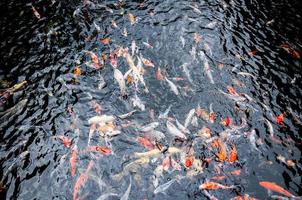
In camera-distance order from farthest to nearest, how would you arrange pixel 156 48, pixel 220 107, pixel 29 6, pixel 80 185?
pixel 29 6 → pixel 156 48 → pixel 220 107 → pixel 80 185

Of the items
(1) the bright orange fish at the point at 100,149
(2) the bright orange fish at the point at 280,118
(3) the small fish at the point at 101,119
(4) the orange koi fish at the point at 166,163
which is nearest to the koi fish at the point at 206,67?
(2) the bright orange fish at the point at 280,118

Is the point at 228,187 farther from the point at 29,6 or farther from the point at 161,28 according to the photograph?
the point at 29,6

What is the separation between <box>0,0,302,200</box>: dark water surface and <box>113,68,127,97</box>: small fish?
97mm

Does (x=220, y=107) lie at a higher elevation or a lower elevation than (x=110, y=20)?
lower

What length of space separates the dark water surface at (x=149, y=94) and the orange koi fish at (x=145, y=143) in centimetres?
9

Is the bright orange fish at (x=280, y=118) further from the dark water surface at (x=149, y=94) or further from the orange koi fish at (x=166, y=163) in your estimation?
the orange koi fish at (x=166, y=163)

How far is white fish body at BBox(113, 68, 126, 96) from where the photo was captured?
7.45 metres

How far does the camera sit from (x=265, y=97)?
7465 mm

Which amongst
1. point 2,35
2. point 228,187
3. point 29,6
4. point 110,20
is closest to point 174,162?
point 228,187

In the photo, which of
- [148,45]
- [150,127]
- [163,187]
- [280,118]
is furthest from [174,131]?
[148,45]

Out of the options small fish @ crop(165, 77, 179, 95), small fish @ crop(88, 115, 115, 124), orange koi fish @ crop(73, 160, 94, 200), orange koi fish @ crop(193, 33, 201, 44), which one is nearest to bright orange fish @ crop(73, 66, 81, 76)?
small fish @ crop(88, 115, 115, 124)

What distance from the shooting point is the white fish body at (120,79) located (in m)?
7.45

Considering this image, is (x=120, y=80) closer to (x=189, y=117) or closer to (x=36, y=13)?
(x=189, y=117)

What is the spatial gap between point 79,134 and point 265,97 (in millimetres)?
4333
